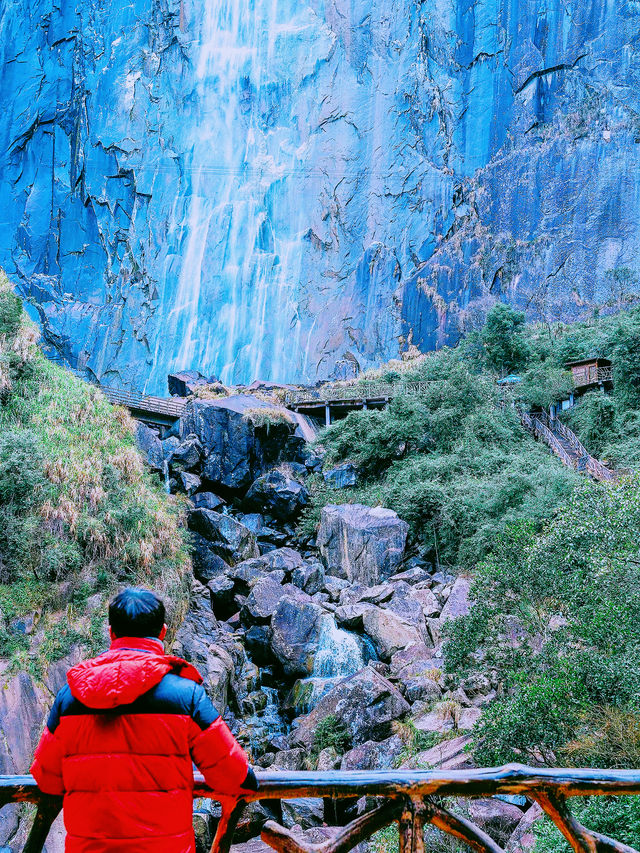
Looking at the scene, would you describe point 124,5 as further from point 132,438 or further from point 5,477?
point 5,477

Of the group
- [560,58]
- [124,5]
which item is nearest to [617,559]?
[560,58]

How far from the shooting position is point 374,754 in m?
8.72

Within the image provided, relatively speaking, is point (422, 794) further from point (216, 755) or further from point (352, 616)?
point (352, 616)

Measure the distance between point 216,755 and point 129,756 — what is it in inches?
8.1

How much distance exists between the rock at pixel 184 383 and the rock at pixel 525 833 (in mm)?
25877

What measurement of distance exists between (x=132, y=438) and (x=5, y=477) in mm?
4534

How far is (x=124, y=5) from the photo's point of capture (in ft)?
137

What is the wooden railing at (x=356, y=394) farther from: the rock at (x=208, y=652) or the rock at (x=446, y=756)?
the rock at (x=446, y=756)

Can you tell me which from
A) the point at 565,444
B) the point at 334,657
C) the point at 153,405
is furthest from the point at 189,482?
the point at 565,444

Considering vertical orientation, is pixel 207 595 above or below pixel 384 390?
below

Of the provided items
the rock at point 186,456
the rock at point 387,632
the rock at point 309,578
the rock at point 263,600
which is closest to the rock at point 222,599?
the rock at point 263,600

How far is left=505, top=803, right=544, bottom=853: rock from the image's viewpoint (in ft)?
Result: 19.0

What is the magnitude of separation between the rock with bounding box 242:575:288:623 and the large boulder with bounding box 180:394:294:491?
710 centimetres

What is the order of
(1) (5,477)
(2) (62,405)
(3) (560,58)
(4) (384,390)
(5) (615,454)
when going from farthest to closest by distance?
(3) (560,58)
(4) (384,390)
(5) (615,454)
(2) (62,405)
(1) (5,477)
